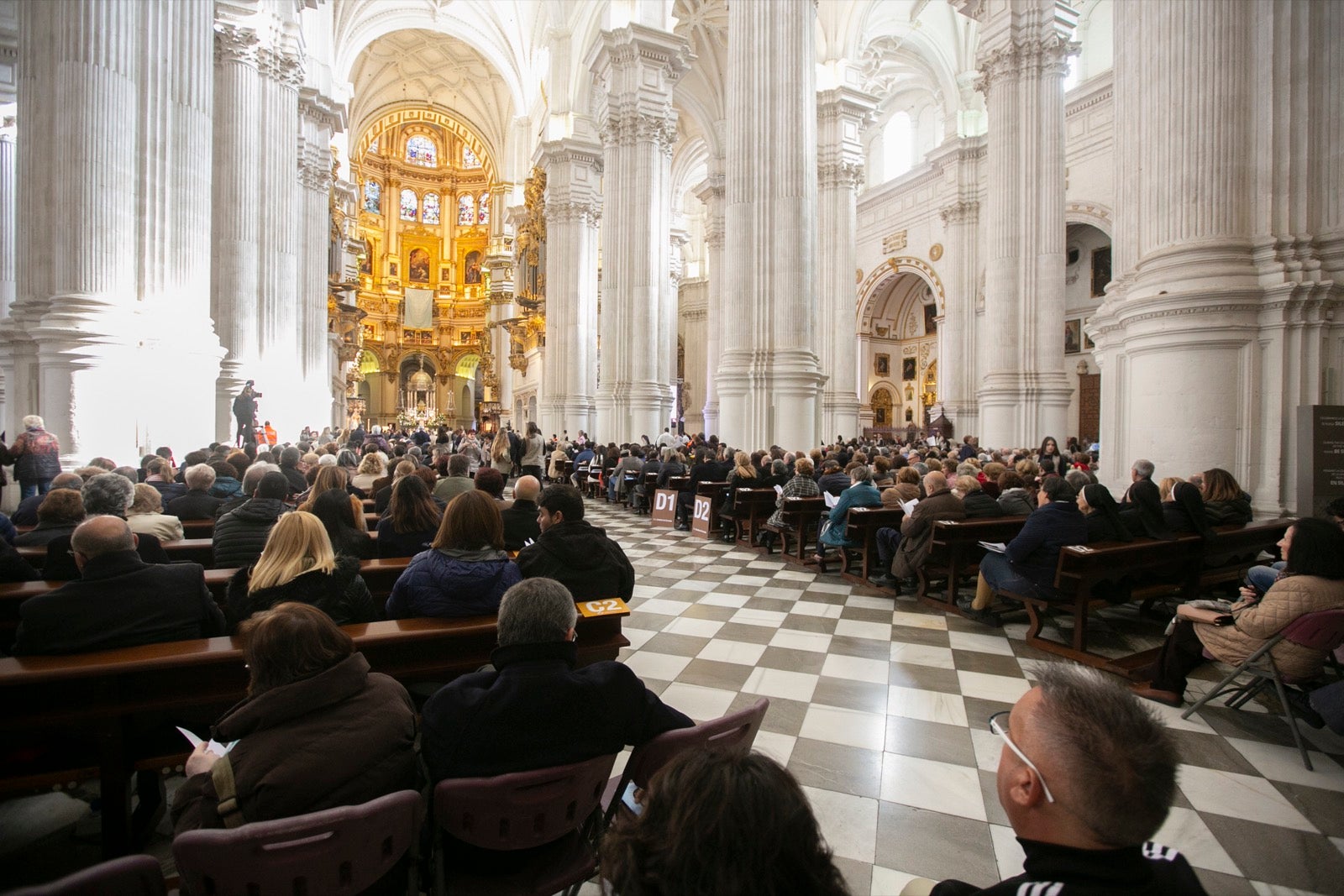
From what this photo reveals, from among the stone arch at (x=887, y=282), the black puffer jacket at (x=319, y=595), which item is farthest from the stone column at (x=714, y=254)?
the black puffer jacket at (x=319, y=595)

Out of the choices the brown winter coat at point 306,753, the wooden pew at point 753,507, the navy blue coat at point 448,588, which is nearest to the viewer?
the brown winter coat at point 306,753

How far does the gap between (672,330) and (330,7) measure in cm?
1681

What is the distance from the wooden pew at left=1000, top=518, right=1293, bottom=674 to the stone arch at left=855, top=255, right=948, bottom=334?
2008 cm

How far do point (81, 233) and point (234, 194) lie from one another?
565 centimetres

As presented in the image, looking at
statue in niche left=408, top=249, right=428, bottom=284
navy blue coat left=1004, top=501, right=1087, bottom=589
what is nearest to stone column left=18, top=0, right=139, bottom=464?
navy blue coat left=1004, top=501, right=1087, bottom=589

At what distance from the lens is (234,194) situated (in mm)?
12539

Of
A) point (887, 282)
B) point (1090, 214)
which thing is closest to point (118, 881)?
point (1090, 214)

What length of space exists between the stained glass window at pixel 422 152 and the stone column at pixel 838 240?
A: 1189 inches

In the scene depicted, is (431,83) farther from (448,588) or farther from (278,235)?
(448,588)

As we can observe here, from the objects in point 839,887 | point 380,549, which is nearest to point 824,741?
point 839,887

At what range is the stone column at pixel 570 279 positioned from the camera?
22156mm

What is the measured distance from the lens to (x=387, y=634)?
2.72 m

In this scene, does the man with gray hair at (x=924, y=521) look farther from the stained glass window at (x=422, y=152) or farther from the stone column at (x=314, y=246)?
the stained glass window at (x=422, y=152)

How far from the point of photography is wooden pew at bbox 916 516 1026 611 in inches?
225
